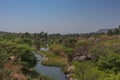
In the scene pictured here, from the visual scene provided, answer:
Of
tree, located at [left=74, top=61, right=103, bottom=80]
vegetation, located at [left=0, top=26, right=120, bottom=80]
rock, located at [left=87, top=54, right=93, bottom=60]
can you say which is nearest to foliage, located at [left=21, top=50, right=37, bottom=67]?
vegetation, located at [left=0, top=26, right=120, bottom=80]

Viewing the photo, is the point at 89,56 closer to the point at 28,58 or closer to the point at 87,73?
the point at 28,58

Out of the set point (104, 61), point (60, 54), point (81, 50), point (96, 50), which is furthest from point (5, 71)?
point (60, 54)

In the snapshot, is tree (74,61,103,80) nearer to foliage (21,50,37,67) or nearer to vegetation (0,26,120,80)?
vegetation (0,26,120,80)

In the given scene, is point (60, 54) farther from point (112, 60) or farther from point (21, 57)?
point (112, 60)

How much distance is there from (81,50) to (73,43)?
46.2 feet

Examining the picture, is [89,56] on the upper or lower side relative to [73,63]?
upper

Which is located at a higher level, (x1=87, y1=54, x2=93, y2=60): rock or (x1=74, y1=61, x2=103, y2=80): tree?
(x1=74, y1=61, x2=103, y2=80): tree

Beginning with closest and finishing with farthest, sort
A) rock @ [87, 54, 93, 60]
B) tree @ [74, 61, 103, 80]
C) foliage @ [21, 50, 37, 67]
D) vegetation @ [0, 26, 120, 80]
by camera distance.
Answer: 1. tree @ [74, 61, 103, 80]
2. vegetation @ [0, 26, 120, 80]
3. foliage @ [21, 50, 37, 67]
4. rock @ [87, 54, 93, 60]

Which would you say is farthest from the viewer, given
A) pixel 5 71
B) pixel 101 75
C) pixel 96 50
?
→ pixel 96 50

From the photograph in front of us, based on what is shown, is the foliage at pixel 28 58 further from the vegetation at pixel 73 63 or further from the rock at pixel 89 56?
the rock at pixel 89 56

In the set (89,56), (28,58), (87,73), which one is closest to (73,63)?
(28,58)

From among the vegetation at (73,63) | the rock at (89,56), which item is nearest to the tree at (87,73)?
the vegetation at (73,63)

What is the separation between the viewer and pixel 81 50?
51781 millimetres

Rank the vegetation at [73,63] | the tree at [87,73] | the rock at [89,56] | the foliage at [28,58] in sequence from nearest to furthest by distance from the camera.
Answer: the tree at [87,73] < the vegetation at [73,63] < the foliage at [28,58] < the rock at [89,56]
